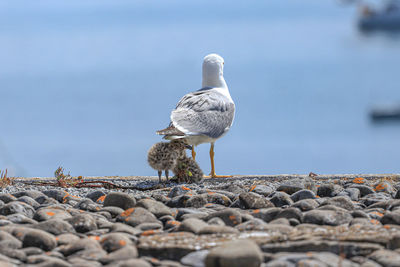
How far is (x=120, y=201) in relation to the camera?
3.95 m

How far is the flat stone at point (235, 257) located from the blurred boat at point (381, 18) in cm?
5353

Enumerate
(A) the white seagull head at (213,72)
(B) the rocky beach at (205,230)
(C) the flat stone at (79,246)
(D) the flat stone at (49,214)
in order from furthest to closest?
(A) the white seagull head at (213,72) < (D) the flat stone at (49,214) < (C) the flat stone at (79,246) < (B) the rocky beach at (205,230)

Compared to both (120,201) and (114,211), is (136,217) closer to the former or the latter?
(114,211)

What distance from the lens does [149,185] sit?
5.53 metres

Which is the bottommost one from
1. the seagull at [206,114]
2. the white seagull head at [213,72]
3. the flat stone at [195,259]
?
the flat stone at [195,259]

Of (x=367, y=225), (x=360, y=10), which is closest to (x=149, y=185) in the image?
(x=367, y=225)

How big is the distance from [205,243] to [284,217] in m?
0.75

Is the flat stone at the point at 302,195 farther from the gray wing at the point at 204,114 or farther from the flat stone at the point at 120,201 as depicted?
the gray wing at the point at 204,114

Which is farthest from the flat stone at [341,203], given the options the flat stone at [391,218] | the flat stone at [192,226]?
the flat stone at [192,226]

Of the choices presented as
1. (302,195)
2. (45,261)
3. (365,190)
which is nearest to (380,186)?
(365,190)

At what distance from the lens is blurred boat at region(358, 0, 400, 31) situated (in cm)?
5325

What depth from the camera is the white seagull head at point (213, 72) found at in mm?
6840

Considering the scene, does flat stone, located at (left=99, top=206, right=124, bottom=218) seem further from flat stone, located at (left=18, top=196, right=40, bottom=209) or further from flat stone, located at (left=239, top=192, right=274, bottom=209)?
flat stone, located at (left=239, top=192, right=274, bottom=209)

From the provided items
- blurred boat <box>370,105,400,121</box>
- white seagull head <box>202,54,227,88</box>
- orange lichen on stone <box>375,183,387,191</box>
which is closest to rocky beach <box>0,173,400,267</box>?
orange lichen on stone <box>375,183,387,191</box>
